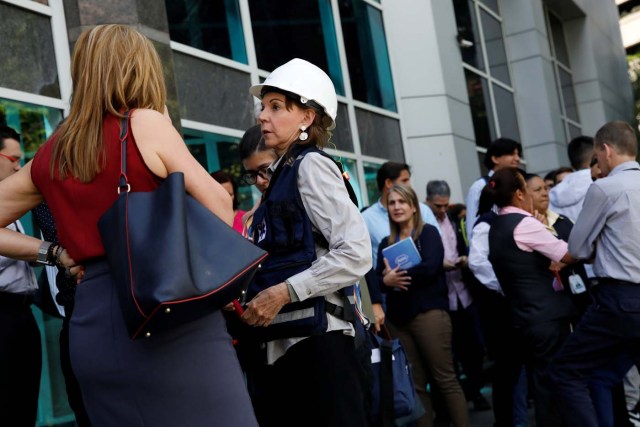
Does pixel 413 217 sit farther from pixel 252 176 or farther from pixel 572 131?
pixel 572 131

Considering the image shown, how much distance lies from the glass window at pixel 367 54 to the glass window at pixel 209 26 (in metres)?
2.80

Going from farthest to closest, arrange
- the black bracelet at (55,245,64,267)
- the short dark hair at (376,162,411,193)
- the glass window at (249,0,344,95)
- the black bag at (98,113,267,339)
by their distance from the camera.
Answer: the glass window at (249,0,344,95), the short dark hair at (376,162,411,193), the black bracelet at (55,245,64,267), the black bag at (98,113,267,339)

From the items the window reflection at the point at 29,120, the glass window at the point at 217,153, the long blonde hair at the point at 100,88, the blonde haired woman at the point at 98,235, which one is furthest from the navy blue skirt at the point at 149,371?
the glass window at the point at 217,153

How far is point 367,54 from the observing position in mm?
12750

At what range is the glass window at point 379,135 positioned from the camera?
39.8ft

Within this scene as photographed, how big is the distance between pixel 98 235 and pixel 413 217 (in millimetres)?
4803

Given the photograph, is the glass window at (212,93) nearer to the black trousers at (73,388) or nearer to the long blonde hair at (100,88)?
the black trousers at (73,388)

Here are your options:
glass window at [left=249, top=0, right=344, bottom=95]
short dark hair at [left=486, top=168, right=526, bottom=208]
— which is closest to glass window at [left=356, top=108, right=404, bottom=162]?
glass window at [left=249, top=0, right=344, bottom=95]

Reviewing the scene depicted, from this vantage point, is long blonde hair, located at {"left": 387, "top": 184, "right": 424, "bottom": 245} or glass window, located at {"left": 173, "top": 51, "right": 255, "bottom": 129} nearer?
long blonde hair, located at {"left": 387, "top": 184, "right": 424, "bottom": 245}

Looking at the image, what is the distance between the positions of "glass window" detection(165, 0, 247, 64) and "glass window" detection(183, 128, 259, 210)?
94 cm

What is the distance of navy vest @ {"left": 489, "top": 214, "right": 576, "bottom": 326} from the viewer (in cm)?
635

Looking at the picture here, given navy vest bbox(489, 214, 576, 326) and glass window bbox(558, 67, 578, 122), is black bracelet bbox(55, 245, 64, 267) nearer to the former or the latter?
navy vest bbox(489, 214, 576, 326)

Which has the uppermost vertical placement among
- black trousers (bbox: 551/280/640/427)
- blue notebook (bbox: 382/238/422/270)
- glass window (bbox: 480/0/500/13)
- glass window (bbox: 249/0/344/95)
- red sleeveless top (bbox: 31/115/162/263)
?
glass window (bbox: 480/0/500/13)

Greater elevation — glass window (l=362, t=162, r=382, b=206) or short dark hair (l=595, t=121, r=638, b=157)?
glass window (l=362, t=162, r=382, b=206)
